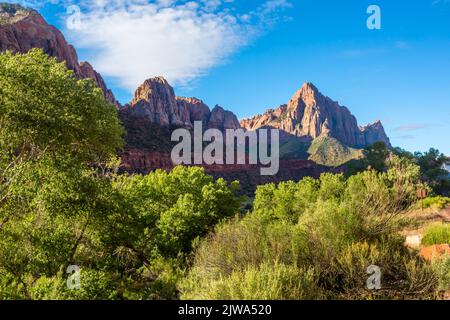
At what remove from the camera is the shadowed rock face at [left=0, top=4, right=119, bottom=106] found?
120325mm

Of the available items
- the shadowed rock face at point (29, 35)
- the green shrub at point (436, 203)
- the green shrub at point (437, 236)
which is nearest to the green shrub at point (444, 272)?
the green shrub at point (437, 236)

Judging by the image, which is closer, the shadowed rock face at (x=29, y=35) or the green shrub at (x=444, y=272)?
the green shrub at (x=444, y=272)

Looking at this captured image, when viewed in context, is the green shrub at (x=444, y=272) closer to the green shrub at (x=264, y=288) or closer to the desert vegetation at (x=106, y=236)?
the desert vegetation at (x=106, y=236)

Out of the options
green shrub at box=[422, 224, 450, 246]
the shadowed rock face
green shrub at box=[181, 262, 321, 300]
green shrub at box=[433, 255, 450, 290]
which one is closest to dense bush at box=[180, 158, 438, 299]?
green shrub at box=[181, 262, 321, 300]

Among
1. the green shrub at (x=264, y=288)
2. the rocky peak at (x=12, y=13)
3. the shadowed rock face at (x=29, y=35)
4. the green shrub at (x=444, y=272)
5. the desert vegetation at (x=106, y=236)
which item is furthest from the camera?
the rocky peak at (x=12, y=13)

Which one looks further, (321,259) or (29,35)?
(29,35)

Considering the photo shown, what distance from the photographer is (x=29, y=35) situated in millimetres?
130375

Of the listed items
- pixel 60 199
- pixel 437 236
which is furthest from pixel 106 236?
pixel 437 236

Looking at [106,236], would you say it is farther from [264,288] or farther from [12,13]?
[12,13]

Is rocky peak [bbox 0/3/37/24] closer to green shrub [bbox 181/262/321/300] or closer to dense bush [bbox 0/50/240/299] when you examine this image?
dense bush [bbox 0/50/240/299]

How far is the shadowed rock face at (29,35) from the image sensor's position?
120 m

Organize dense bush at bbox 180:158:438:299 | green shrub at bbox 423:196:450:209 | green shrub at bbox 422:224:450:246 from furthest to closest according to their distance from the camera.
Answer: green shrub at bbox 423:196:450:209 < green shrub at bbox 422:224:450:246 < dense bush at bbox 180:158:438:299

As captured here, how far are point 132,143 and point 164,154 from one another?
32.4 ft
